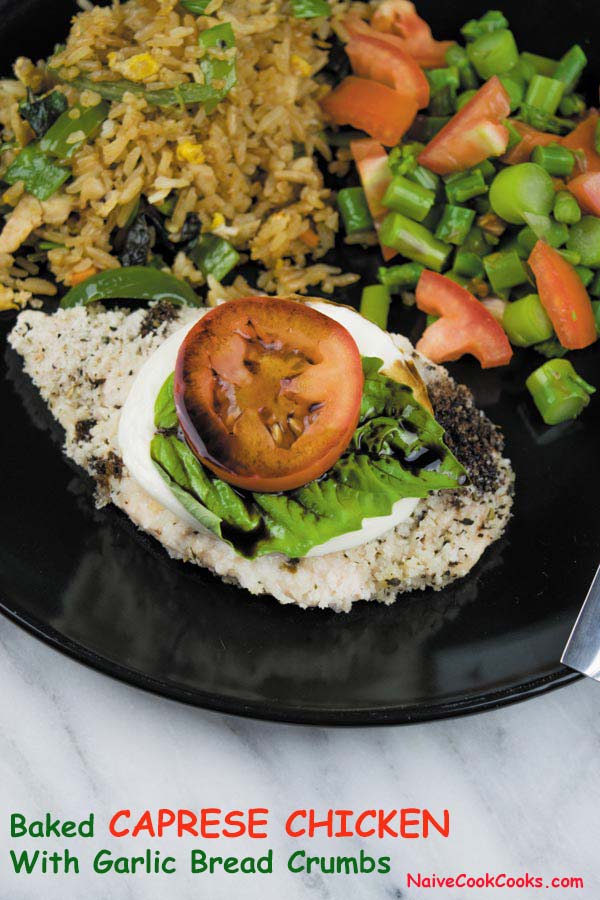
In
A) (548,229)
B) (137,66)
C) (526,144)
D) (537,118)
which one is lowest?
(548,229)

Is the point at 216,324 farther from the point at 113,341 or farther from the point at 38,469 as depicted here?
the point at 38,469

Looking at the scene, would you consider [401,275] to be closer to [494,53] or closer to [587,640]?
[494,53]

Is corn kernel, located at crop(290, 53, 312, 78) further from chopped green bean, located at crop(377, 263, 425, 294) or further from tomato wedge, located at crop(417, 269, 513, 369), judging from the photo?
tomato wedge, located at crop(417, 269, 513, 369)

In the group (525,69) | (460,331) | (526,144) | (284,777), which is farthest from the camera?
(525,69)

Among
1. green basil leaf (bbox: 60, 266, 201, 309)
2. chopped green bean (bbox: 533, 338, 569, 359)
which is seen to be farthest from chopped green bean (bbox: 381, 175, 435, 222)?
green basil leaf (bbox: 60, 266, 201, 309)

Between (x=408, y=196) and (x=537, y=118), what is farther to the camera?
(x=537, y=118)

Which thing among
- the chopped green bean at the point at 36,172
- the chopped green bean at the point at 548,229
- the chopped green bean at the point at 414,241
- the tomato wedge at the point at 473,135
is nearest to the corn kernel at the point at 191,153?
the chopped green bean at the point at 36,172

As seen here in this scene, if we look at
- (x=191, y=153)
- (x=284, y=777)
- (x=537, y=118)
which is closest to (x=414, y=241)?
(x=537, y=118)

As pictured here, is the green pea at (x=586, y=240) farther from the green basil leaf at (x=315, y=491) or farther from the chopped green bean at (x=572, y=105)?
the green basil leaf at (x=315, y=491)
